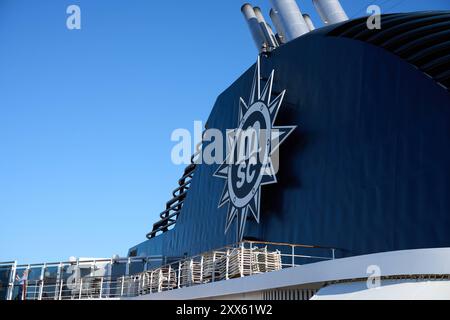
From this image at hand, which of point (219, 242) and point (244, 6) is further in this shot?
point (244, 6)

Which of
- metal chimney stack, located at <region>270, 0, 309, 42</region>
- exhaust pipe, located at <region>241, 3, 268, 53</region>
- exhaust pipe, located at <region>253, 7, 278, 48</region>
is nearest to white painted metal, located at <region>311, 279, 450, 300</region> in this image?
exhaust pipe, located at <region>241, 3, 268, 53</region>

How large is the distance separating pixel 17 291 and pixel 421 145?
26.0 meters

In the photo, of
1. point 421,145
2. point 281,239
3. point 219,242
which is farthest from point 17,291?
point 421,145

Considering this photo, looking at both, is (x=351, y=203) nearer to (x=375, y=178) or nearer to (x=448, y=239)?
(x=375, y=178)

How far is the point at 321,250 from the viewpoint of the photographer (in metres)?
17.2

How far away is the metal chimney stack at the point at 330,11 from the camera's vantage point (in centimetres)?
3061

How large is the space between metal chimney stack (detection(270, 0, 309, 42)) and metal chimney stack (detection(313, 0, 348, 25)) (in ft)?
7.63

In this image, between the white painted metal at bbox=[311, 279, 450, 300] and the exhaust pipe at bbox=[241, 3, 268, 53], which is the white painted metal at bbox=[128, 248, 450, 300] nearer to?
the white painted metal at bbox=[311, 279, 450, 300]

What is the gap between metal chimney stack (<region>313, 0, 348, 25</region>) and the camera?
1205 inches

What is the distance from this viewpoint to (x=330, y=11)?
3086 cm

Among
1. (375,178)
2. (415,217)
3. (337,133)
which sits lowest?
(415,217)

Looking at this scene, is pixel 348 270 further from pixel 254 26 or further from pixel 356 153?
pixel 254 26
